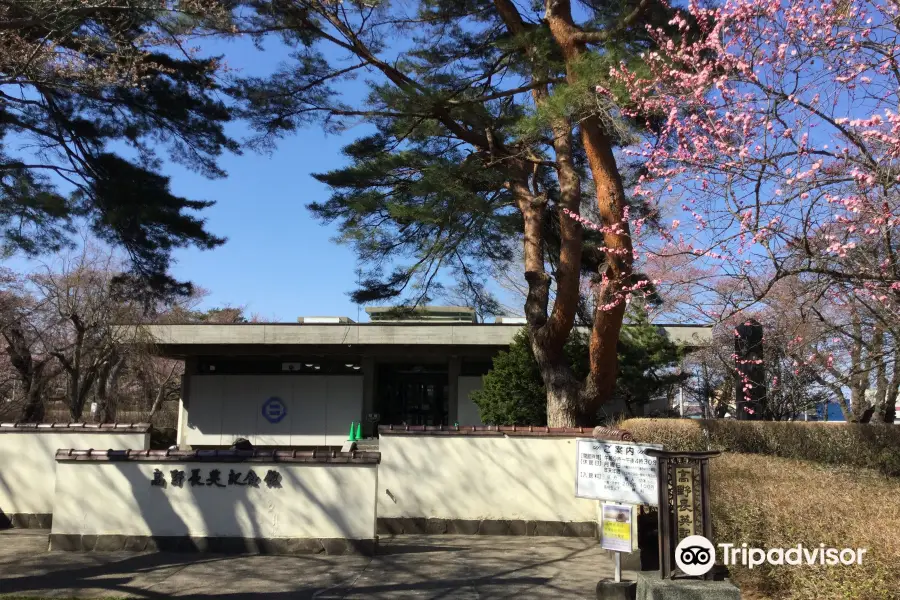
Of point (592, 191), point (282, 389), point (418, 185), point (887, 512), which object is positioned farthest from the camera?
point (282, 389)

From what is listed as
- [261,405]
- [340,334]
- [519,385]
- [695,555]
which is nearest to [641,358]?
[519,385]

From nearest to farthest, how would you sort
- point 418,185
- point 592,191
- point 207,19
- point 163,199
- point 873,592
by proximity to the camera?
point 873,592 < point 207,19 < point 163,199 < point 418,185 < point 592,191

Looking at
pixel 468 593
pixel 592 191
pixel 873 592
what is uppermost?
pixel 592 191

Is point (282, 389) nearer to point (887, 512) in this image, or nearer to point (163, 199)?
point (163, 199)

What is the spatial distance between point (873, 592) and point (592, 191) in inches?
382

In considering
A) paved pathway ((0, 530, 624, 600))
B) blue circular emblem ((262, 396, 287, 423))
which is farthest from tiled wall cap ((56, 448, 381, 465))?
blue circular emblem ((262, 396, 287, 423))

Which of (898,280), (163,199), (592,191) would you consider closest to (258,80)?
(163,199)

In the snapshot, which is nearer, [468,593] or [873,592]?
[873,592]

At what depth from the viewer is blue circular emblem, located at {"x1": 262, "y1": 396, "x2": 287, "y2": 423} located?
808 inches

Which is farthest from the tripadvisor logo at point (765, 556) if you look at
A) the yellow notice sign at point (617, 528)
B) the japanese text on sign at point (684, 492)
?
the yellow notice sign at point (617, 528)

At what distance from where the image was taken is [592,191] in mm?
13219

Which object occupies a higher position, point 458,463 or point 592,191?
point 592,191

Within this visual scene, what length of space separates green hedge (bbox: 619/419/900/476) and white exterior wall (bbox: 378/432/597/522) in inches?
97.6

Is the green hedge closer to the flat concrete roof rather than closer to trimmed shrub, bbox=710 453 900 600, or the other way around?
trimmed shrub, bbox=710 453 900 600
